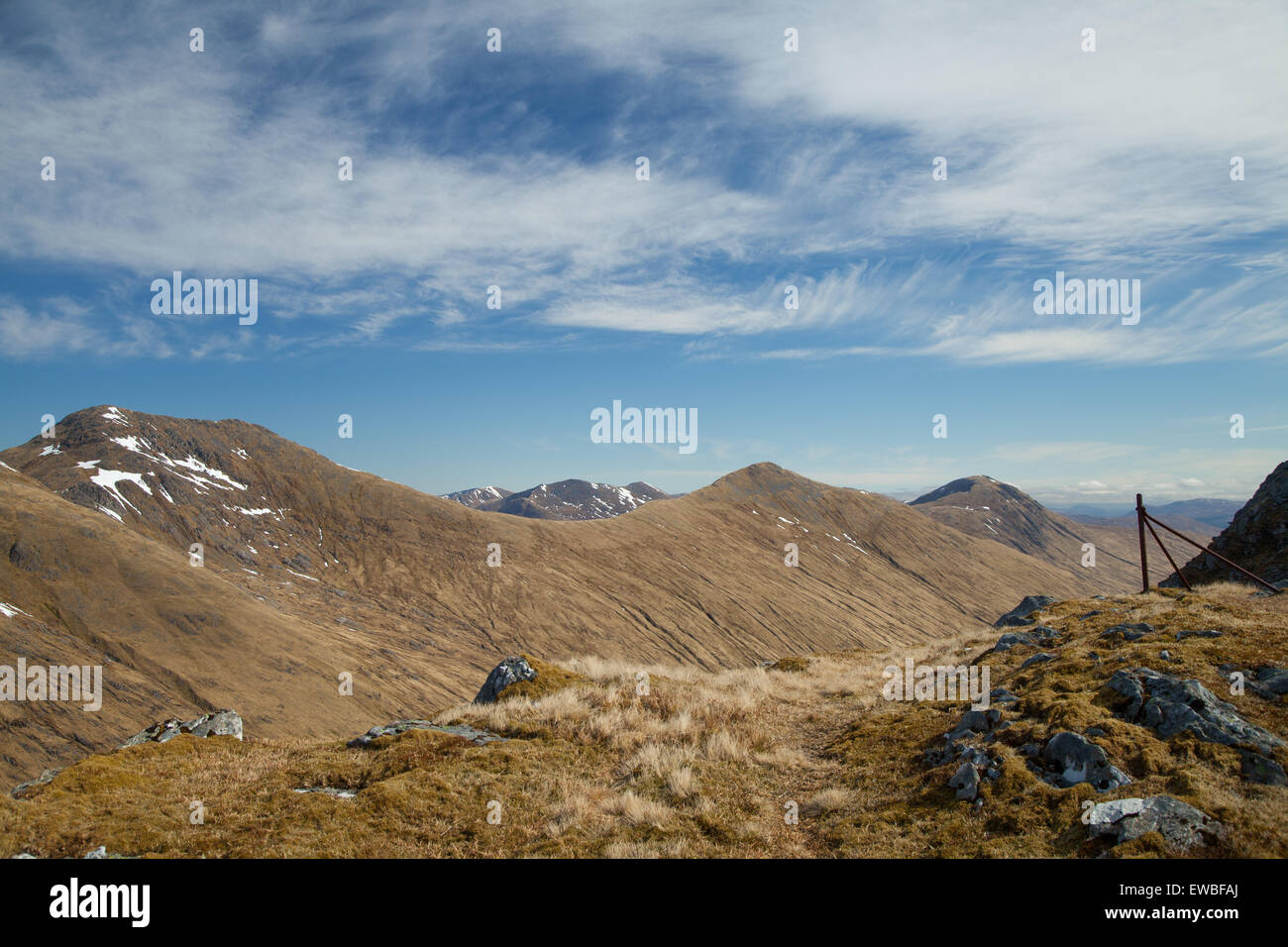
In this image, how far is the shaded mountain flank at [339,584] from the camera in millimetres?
75062

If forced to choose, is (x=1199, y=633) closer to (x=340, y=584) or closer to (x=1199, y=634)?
(x=1199, y=634)

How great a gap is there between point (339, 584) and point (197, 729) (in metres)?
114

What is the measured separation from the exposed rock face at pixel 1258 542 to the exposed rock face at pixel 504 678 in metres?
31.3

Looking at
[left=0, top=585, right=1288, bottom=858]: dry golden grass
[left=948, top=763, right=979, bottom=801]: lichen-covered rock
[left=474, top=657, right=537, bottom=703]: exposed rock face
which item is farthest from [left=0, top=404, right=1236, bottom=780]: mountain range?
[left=948, top=763, right=979, bottom=801]: lichen-covered rock

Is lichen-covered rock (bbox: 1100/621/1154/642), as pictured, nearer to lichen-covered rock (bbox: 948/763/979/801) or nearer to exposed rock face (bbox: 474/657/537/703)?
lichen-covered rock (bbox: 948/763/979/801)

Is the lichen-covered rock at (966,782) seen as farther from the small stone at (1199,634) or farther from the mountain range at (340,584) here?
the mountain range at (340,584)

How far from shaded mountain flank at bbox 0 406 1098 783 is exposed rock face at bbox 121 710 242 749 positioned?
101 ft

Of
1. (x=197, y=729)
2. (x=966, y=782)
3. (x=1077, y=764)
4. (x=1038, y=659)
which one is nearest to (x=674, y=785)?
(x=966, y=782)

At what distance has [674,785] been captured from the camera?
1188cm

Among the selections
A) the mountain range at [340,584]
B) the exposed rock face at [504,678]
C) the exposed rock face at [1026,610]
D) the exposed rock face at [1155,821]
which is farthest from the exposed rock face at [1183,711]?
the mountain range at [340,584]

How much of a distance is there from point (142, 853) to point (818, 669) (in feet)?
75.2

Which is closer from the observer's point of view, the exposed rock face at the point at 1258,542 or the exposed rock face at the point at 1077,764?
the exposed rock face at the point at 1077,764

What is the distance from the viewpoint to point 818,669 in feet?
86.5
